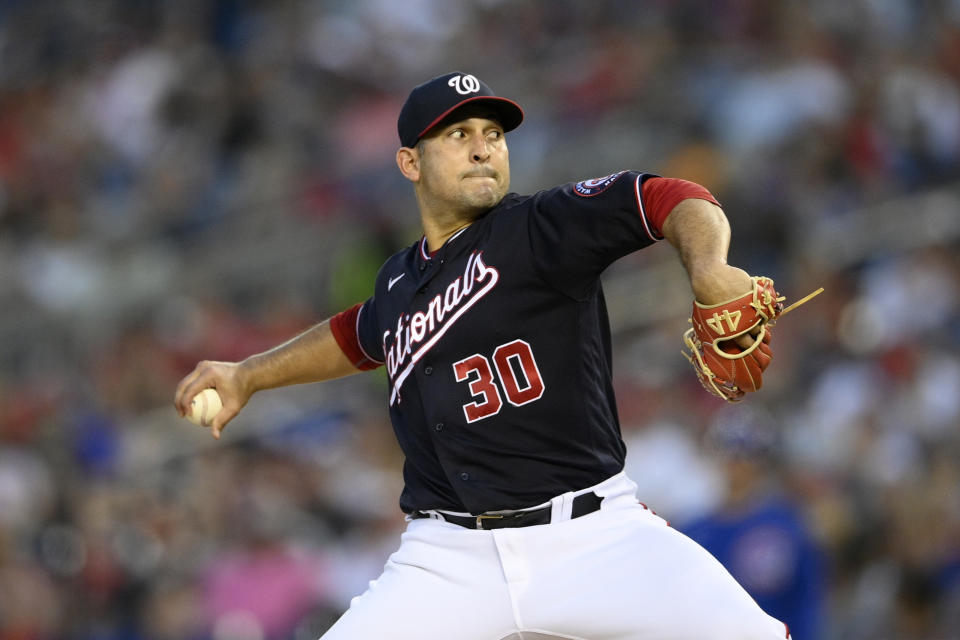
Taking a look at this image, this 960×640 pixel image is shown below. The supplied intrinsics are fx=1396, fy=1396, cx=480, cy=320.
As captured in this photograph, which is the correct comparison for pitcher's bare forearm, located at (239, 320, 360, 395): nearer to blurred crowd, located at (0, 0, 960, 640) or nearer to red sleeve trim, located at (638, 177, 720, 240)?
red sleeve trim, located at (638, 177, 720, 240)

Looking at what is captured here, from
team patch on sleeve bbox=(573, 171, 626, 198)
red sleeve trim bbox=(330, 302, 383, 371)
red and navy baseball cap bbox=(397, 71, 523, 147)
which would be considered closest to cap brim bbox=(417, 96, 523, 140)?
red and navy baseball cap bbox=(397, 71, 523, 147)

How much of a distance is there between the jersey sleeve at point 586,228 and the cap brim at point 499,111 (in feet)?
1.15

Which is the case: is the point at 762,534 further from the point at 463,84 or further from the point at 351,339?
the point at 463,84

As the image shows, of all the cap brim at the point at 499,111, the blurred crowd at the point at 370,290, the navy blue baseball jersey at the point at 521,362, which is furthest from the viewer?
the blurred crowd at the point at 370,290

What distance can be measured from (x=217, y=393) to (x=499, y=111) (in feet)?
3.91

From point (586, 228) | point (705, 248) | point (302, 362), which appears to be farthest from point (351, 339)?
point (705, 248)

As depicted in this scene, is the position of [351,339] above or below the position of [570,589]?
above

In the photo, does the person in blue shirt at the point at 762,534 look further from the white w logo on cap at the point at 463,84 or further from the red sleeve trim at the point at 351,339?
the white w logo on cap at the point at 463,84

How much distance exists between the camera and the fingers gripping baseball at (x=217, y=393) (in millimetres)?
4102

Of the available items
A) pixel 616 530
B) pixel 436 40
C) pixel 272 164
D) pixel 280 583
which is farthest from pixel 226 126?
pixel 616 530

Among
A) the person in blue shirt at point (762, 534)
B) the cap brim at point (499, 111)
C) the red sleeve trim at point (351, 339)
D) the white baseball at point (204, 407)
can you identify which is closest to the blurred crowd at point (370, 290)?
the person in blue shirt at point (762, 534)

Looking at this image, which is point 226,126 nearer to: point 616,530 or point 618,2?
point 618,2

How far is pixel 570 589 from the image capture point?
342 centimetres

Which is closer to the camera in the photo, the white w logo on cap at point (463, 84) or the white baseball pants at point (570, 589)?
the white baseball pants at point (570, 589)
